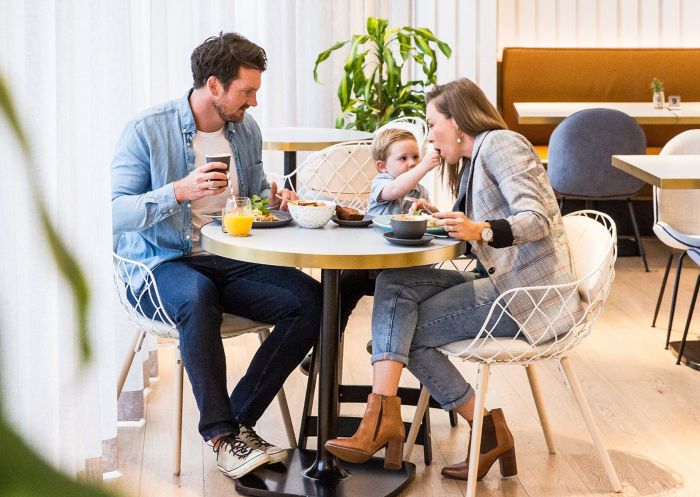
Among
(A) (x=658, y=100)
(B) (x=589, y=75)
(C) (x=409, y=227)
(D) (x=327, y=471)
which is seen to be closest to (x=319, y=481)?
(D) (x=327, y=471)

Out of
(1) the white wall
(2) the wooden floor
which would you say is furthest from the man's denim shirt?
(1) the white wall

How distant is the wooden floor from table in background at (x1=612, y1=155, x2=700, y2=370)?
0.22ft

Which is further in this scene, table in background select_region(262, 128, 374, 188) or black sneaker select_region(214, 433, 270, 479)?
table in background select_region(262, 128, 374, 188)

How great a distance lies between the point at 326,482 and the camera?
7.63ft

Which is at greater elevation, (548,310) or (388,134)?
(388,134)

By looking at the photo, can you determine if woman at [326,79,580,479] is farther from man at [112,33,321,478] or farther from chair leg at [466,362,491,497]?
man at [112,33,321,478]

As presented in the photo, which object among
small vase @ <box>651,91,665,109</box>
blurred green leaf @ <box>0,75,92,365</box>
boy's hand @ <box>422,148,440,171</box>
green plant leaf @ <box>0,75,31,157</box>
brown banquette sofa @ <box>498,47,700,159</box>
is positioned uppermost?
brown banquette sofa @ <box>498,47,700,159</box>

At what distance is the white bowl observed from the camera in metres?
2.31

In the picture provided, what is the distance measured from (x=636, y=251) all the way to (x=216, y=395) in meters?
3.54

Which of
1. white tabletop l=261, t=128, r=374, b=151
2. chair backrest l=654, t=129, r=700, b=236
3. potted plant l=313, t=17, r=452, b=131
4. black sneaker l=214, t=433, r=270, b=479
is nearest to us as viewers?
black sneaker l=214, t=433, r=270, b=479

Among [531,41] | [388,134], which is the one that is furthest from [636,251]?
[388,134]

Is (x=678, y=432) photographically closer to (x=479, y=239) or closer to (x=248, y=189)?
(x=479, y=239)

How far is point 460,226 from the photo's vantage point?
2141mm

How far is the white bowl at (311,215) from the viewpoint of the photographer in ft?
7.58
